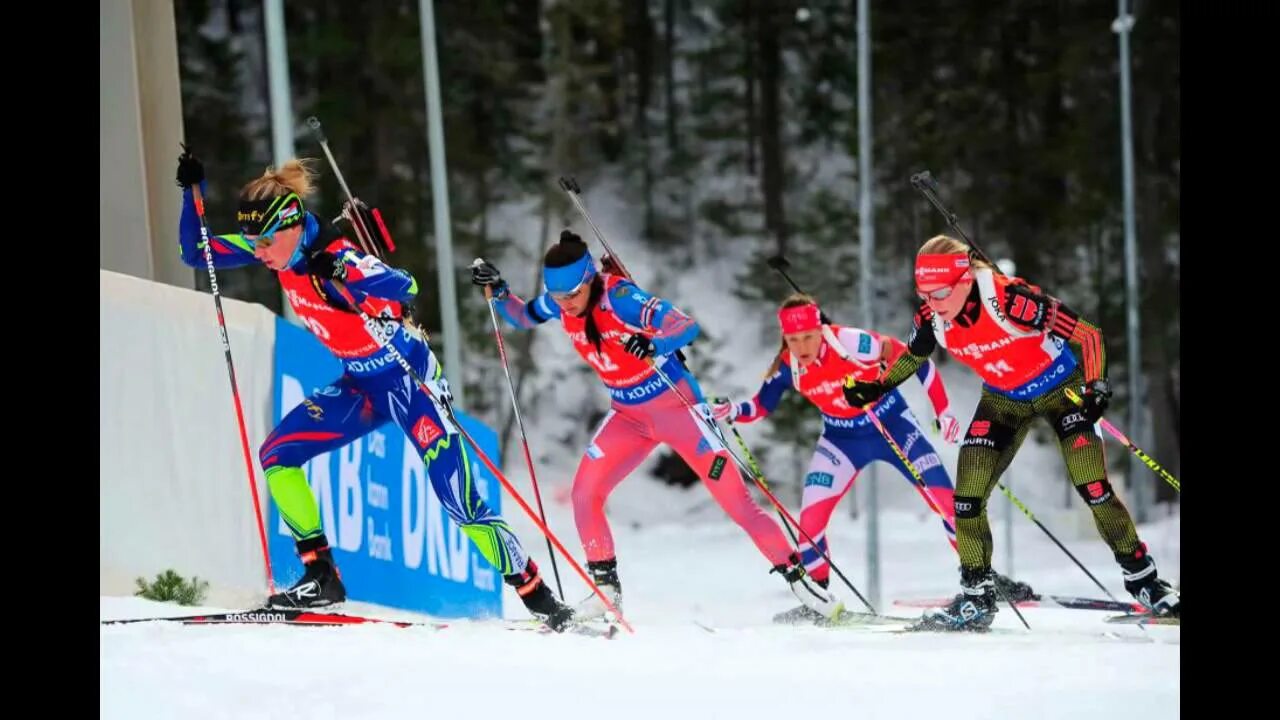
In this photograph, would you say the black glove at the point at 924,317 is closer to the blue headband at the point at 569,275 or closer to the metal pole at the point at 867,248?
the blue headband at the point at 569,275

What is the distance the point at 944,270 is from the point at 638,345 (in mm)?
1440

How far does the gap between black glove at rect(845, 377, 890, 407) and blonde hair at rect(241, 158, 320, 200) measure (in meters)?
2.71

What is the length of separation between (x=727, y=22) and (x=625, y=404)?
34.3 metres

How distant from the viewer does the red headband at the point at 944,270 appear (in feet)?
23.1

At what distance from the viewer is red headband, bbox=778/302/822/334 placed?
8992 millimetres

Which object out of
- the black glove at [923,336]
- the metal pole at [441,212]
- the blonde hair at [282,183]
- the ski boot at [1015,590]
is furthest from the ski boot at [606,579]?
the metal pole at [441,212]

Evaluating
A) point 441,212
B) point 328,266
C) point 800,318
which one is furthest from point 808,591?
point 441,212

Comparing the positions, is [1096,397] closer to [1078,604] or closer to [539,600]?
[539,600]

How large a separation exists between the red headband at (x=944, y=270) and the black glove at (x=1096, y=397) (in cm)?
75

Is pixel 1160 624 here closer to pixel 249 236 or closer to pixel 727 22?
pixel 249 236

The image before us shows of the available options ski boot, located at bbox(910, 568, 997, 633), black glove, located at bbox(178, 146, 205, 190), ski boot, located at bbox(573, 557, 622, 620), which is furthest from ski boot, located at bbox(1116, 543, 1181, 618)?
black glove, located at bbox(178, 146, 205, 190)
